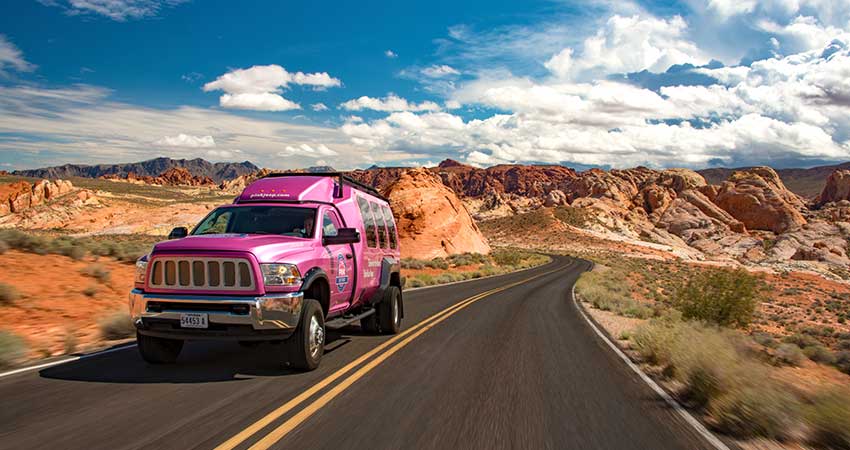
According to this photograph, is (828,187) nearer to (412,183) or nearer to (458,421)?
(412,183)

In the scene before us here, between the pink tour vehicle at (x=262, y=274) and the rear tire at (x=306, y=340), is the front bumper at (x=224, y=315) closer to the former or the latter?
the pink tour vehicle at (x=262, y=274)

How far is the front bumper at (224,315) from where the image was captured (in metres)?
6.51

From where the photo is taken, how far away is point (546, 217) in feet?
432

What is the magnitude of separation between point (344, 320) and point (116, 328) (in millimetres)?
4477

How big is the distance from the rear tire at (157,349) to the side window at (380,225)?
4.33 m

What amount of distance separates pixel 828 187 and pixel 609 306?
590ft

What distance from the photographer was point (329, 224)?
27.8 feet

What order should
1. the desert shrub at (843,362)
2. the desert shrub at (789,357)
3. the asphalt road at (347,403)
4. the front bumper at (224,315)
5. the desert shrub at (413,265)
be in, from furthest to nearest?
the desert shrub at (413,265), the desert shrub at (843,362), the desert shrub at (789,357), the front bumper at (224,315), the asphalt road at (347,403)

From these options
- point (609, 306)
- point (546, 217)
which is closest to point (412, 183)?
point (609, 306)

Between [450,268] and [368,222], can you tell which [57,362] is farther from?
[450,268]

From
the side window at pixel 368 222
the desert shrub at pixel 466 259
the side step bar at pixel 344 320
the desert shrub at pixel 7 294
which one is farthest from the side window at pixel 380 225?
the desert shrub at pixel 466 259

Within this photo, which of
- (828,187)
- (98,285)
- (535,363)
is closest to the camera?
(535,363)

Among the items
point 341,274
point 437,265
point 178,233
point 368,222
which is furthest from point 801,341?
point 437,265

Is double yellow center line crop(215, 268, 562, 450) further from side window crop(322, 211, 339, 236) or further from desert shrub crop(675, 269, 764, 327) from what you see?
desert shrub crop(675, 269, 764, 327)
